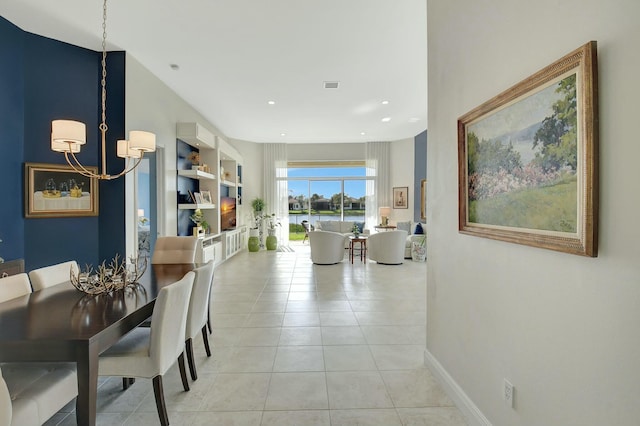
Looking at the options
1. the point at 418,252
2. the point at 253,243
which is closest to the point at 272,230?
the point at 253,243

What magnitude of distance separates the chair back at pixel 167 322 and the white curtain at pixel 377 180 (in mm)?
7923

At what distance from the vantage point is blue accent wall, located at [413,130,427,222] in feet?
26.8

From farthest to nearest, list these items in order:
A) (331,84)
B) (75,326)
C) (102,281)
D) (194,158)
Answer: (194,158) < (331,84) < (102,281) < (75,326)

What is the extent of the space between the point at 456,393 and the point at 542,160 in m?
1.61

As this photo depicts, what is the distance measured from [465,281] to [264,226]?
8.07 m

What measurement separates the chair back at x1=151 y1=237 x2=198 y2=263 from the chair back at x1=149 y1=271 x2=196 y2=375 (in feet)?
4.76

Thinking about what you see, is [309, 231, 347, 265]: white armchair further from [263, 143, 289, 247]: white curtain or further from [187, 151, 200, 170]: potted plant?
[263, 143, 289, 247]: white curtain

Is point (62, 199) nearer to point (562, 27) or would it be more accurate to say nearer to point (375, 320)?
point (375, 320)

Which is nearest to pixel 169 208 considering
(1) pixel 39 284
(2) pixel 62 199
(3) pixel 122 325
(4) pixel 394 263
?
(2) pixel 62 199

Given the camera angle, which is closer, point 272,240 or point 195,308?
point 195,308

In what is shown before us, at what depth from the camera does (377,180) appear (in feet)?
31.2

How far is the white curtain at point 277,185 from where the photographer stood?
9.55 m

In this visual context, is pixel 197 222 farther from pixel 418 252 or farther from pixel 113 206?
pixel 418 252

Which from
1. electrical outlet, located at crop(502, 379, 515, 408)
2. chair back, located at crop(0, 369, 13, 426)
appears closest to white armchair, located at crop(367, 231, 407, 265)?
electrical outlet, located at crop(502, 379, 515, 408)
